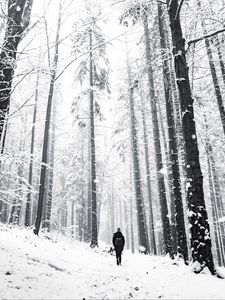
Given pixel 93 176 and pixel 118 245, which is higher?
pixel 93 176

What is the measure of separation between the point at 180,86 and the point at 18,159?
4.58 metres

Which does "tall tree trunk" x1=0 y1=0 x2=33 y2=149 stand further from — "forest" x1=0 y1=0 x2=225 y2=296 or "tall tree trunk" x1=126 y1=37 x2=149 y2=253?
"tall tree trunk" x1=126 y1=37 x2=149 y2=253

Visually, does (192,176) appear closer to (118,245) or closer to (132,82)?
(118,245)

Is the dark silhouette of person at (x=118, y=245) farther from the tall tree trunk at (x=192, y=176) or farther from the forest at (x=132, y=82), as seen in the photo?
the tall tree trunk at (x=192, y=176)

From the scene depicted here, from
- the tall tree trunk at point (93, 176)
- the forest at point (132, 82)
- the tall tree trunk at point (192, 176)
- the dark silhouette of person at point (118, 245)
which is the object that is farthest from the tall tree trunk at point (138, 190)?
the tall tree trunk at point (192, 176)

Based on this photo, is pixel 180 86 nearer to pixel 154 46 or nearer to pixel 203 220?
pixel 203 220

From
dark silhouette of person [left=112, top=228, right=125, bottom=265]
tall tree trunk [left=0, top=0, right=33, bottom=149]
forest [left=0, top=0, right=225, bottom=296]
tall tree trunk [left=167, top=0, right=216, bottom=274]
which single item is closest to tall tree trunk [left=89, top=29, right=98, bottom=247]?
forest [left=0, top=0, right=225, bottom=296]

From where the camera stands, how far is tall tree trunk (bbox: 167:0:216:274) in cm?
601

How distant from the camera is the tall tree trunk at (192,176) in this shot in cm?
601

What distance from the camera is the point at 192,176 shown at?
6.61 meters

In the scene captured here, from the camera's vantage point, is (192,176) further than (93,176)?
No

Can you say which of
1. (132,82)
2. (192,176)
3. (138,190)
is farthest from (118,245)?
(132,82)

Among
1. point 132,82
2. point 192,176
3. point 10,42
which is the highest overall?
point 132,82

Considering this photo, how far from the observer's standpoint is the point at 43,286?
5.27m
